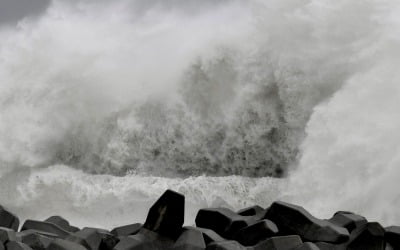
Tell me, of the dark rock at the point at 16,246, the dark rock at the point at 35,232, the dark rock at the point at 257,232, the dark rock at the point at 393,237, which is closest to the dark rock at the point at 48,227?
the dark rock at the point at 35,232

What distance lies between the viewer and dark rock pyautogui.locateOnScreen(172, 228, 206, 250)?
391cm

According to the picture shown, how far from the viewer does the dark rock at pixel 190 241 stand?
12.8 ft

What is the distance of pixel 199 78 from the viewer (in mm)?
10625

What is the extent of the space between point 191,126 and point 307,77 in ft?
6.23

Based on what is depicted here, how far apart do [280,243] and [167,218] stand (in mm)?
690

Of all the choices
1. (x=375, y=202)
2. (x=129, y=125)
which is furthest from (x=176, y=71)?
(x=375, y=202)

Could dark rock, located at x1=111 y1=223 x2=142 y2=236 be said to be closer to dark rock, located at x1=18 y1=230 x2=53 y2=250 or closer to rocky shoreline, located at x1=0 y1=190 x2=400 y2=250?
rocky shoreline, located at x1=0 y1=190 x2=400 y2=250

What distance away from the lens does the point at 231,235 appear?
4398 millimetres

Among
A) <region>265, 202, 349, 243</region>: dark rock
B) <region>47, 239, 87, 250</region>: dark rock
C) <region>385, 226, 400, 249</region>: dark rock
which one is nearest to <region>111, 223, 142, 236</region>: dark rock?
<region>47, 239, 87, 250</region>: dark rock

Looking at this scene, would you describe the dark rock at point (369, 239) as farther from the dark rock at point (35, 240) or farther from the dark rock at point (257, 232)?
the dark rock at point (35, 240)

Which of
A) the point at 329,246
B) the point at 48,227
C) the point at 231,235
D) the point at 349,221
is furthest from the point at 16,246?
the point at 349,221

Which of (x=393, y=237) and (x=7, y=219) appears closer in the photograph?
(x=393, y=237)

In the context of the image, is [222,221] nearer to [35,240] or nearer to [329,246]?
[329,246]

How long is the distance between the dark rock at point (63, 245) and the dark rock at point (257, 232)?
961 mm
